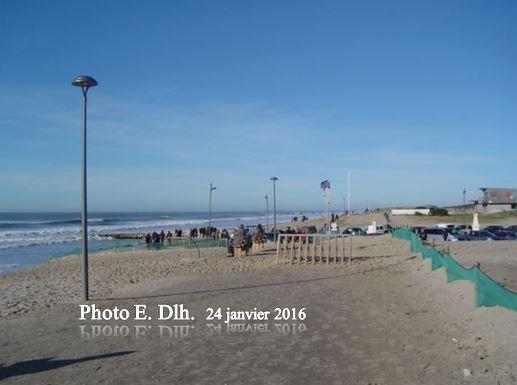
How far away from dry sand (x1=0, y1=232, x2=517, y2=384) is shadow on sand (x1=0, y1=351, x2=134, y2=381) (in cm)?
1

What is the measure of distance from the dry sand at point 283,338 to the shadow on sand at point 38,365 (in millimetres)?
14

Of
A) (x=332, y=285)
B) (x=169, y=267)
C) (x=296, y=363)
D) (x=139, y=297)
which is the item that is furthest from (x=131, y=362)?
(x=169, y=267)

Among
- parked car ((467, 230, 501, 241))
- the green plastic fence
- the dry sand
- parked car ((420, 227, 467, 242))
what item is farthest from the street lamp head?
parked car ((467, 230, 501, 241))

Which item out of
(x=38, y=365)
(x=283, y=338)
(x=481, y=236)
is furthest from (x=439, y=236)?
(x=38, y=365)

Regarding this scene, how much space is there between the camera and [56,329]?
9945mm

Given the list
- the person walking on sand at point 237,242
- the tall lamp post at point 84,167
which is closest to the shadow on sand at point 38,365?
the tall lamp post at point 84,167

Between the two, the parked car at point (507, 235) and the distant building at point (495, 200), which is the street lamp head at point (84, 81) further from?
the distant building at point (495, 200)

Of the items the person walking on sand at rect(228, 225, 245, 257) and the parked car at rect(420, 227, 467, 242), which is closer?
the person walking on sand at rect(228, 225, 245, 257)

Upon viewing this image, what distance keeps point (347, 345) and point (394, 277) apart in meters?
8.27

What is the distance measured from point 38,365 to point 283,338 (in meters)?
3.66

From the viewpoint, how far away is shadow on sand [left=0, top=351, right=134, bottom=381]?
7230 millimetres

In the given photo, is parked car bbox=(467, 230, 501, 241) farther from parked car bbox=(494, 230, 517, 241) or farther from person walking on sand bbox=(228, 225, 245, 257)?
person walking on sand bbox=(228, 225, 245, 257)

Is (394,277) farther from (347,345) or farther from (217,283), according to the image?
(347,345)

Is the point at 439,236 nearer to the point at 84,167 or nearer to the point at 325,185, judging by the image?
the point at 325,185
